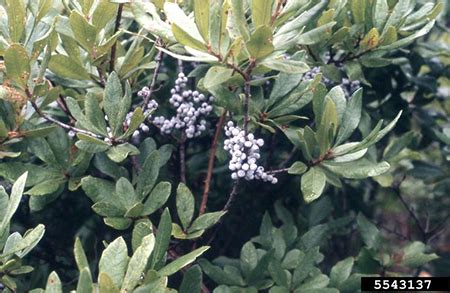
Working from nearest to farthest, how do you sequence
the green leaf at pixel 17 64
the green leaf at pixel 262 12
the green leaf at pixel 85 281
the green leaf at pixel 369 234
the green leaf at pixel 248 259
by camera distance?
the green leaf at pixel 85 281
the green leaf at pixel 262 12
the green leaf at pixel 17 64
the green leaf at pixel 248 259
the green leaf at pixel 369 234

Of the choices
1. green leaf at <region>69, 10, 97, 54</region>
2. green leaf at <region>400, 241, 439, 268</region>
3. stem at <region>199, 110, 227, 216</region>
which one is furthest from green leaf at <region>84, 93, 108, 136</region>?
green leaf at <region>400, 241, 439, 268</region>

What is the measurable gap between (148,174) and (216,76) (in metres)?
0.38

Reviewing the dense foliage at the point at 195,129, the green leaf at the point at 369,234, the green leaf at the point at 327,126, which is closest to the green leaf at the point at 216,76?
the dense foliage at the point at 195,129

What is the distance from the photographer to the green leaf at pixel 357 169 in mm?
1437

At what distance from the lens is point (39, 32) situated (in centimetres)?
152

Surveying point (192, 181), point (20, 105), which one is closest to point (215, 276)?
point (192, 181)

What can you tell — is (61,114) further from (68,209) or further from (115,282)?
(115,282)

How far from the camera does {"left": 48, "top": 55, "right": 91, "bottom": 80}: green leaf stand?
1454 mm

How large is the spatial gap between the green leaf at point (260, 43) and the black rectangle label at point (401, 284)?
846mm

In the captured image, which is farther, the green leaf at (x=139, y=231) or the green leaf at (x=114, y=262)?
the green leaf at (x=139, y=231)

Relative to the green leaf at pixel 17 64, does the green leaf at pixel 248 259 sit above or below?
below

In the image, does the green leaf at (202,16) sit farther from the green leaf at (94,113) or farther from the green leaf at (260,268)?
the green leaf at (260,268)

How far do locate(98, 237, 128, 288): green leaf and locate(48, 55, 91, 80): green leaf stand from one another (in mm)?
464

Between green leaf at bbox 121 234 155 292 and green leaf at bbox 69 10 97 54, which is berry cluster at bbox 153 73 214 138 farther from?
green leaf at bbox 121 234 155 292
